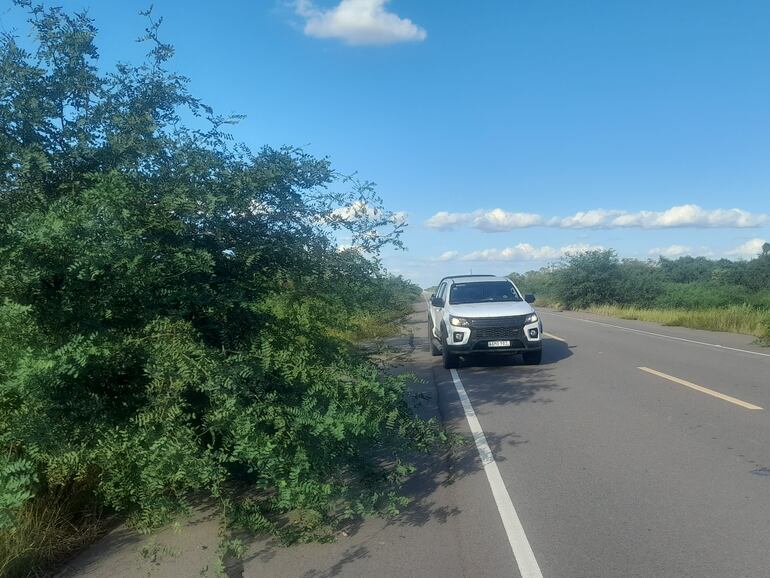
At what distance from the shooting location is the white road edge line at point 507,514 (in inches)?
168

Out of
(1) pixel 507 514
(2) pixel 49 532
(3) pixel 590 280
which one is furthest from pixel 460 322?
(3) pixel 590 280

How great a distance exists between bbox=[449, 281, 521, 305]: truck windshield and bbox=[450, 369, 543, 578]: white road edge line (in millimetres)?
6038

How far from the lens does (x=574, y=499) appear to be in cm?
545

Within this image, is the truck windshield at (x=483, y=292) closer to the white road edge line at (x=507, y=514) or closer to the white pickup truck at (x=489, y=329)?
the white pickup truck at (x=489, y=329)

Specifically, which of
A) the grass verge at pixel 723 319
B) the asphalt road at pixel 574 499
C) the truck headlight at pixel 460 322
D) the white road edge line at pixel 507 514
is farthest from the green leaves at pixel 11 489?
the grass verge at pixel 723 319

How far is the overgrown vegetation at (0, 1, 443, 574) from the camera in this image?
4648 mm

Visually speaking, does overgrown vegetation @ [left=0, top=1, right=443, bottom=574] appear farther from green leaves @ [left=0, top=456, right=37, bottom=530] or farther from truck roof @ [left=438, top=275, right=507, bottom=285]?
truck roof @ [left=438, top=275, right=507, bottom=285]

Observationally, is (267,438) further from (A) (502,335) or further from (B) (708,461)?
(A) (502,335)

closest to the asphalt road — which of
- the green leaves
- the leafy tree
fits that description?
the green leaves

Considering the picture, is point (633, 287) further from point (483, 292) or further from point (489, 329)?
point (489, 329)

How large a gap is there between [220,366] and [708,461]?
4.78 m

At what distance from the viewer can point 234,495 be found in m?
5.59

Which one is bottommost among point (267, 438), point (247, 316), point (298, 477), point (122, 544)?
point (122, 544)

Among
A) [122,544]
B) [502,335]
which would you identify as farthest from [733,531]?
[502,335]
